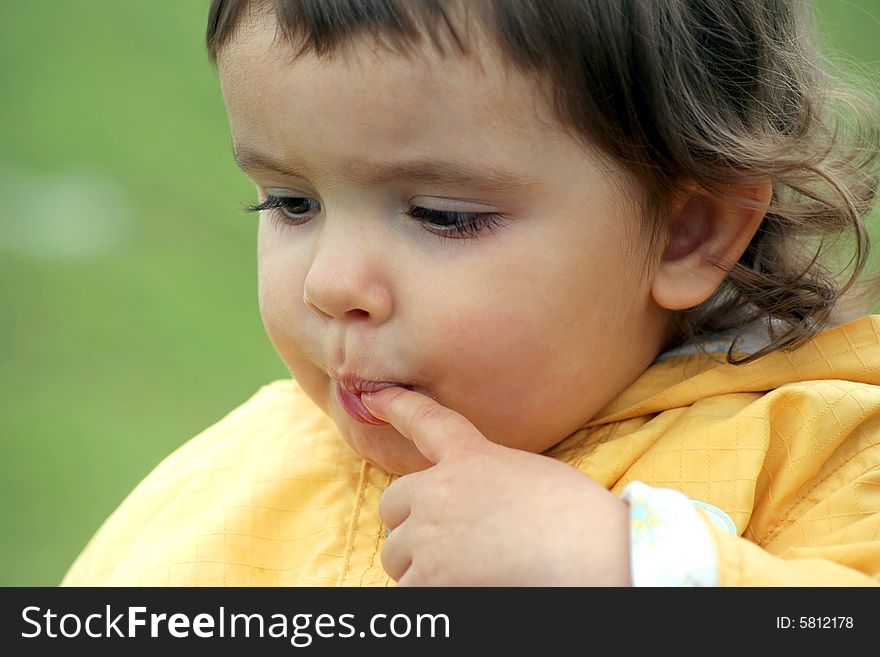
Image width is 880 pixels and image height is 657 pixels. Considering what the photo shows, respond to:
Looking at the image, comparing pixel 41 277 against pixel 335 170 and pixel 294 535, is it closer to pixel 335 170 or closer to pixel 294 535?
pixel 294 535

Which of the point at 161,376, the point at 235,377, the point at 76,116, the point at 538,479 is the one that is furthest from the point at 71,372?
the point at 538,479

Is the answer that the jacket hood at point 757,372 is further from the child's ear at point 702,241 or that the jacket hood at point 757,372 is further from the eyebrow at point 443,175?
the eyebrow at point 443,175

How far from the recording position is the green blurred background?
8.22ft

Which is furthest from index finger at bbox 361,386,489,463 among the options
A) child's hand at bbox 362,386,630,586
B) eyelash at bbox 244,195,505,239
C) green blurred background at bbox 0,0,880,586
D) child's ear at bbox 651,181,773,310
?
green blurred background at bbox 0,0,880,586

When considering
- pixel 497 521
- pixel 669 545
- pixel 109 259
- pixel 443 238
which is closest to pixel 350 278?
pixel 443 238

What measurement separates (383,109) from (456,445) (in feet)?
1.03

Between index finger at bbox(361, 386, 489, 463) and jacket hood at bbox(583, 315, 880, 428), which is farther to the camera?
jacket hood at bbox(583, 315, 880, 428)

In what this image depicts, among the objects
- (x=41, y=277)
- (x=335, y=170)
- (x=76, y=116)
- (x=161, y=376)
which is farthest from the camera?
(x=76, y=116)

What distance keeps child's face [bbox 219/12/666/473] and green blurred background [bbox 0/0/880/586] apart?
0.61m

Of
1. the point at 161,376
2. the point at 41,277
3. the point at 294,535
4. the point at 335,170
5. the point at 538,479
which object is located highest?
the point at 41,277

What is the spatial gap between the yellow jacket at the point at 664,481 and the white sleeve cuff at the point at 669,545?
2 cm

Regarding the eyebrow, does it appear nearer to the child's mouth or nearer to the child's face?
the child's face

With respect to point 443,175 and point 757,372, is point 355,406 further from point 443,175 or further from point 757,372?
point 757,372

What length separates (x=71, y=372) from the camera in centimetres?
282
